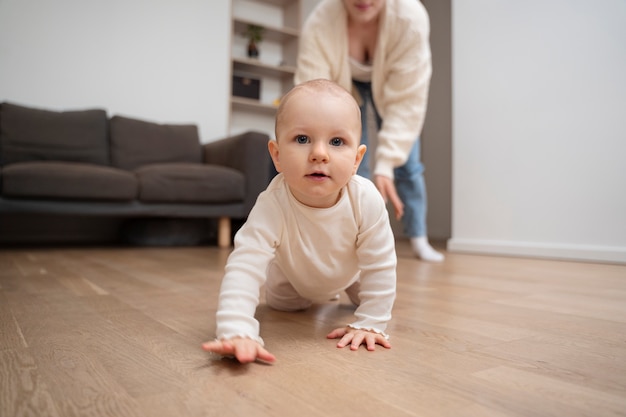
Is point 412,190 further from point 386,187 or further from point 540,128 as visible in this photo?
point 540,128

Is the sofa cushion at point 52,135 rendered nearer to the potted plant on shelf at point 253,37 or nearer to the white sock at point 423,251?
the potted plant on shelf at point 253,37

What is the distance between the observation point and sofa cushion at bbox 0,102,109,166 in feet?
8.83

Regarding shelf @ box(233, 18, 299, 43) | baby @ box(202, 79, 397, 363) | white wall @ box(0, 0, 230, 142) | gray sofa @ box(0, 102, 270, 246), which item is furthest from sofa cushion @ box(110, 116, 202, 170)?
baby @ box(202, 79, 397, 363)

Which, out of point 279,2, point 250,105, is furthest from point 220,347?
point 279,2

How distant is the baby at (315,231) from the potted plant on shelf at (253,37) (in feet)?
11.8

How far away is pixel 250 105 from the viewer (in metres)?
4.08

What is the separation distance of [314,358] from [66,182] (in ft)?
7.06

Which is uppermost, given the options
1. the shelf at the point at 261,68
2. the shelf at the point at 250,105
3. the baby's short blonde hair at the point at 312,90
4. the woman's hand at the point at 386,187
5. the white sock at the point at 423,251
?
the shelf at the point at 261,68

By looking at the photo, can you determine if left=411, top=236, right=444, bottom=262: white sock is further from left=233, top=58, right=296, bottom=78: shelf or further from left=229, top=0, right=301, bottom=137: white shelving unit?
left=233, top=58, right=296, bottom=78: shelf

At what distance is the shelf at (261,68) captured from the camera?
13.1 feet

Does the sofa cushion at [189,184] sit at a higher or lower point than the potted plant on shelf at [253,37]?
lower

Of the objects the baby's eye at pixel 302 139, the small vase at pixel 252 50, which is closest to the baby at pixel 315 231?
the baby's eye at pixel 302 139

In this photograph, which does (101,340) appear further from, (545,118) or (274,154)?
(545,118)

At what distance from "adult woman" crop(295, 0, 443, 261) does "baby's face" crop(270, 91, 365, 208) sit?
90 cm
